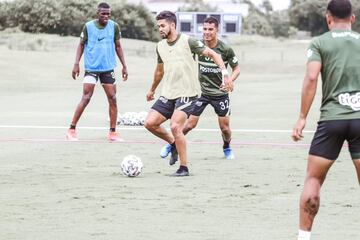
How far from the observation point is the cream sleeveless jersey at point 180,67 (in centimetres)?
1168

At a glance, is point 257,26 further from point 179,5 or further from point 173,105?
point 173,105

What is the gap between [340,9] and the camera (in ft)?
23.5

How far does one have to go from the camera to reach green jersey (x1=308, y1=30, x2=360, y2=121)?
23.0ft

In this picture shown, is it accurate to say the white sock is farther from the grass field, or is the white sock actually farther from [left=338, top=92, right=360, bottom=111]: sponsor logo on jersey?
[left=338, top=92, right=360, bottom=111]: sponsor logo on jersey

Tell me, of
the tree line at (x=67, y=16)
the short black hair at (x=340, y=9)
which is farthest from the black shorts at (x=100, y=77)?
the tree line at (x=67, y=16)

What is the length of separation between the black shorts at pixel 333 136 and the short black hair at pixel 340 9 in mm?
819

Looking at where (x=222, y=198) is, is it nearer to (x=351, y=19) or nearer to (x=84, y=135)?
(x=351, y=19)

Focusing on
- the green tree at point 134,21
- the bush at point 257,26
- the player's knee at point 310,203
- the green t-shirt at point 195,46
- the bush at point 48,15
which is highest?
the player's knee at point 310,203

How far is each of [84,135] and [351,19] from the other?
10.00 metres

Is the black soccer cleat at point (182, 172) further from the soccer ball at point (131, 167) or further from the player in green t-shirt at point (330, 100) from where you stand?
the player in green t-shirt at point (330, 100)

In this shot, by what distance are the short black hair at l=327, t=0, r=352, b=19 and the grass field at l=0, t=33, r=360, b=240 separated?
1.87 metres

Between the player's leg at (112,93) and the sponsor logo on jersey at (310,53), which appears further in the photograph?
the player's leg at (112,93)

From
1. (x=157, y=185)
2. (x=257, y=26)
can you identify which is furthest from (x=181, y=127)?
(x=257, y=26)

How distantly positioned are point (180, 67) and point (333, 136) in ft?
15.8
